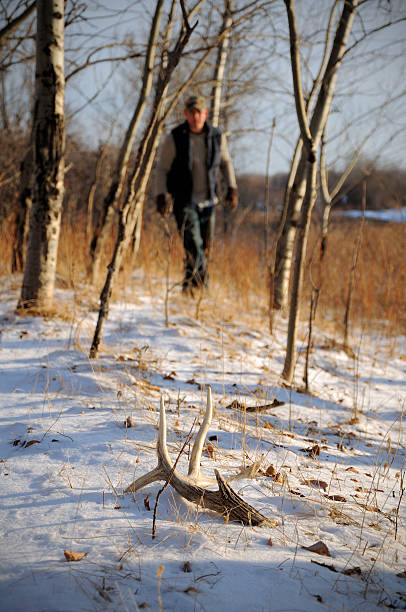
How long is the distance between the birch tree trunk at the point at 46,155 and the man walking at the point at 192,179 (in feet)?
3.86

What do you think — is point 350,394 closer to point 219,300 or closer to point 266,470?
point 266,470

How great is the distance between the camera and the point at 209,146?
3.91 meters

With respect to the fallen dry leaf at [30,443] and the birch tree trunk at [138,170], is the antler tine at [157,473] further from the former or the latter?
the birch tree trunk at [138,170]

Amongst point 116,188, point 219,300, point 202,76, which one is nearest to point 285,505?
point 219,300

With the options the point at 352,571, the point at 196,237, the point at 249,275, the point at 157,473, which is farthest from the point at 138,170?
the point at 249,275

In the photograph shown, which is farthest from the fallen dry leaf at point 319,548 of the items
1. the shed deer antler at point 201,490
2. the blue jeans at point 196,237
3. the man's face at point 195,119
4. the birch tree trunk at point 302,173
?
the man's face at point 195,119

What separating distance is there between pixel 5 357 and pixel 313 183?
213 centimetres

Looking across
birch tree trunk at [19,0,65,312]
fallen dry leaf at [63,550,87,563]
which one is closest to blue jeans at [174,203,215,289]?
birch tree trunk at [19,0,65,312]

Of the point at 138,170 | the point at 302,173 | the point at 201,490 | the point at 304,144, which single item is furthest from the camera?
the point at 302,173

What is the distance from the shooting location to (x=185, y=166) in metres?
3.94

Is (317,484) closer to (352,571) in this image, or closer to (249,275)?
(352,571)

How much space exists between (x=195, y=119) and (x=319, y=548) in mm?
3649

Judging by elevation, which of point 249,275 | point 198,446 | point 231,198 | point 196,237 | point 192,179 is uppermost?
point 192,179

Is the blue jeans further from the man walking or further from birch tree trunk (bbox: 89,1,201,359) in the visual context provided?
birch tree trunk (bbox: 89,1,201,359)
